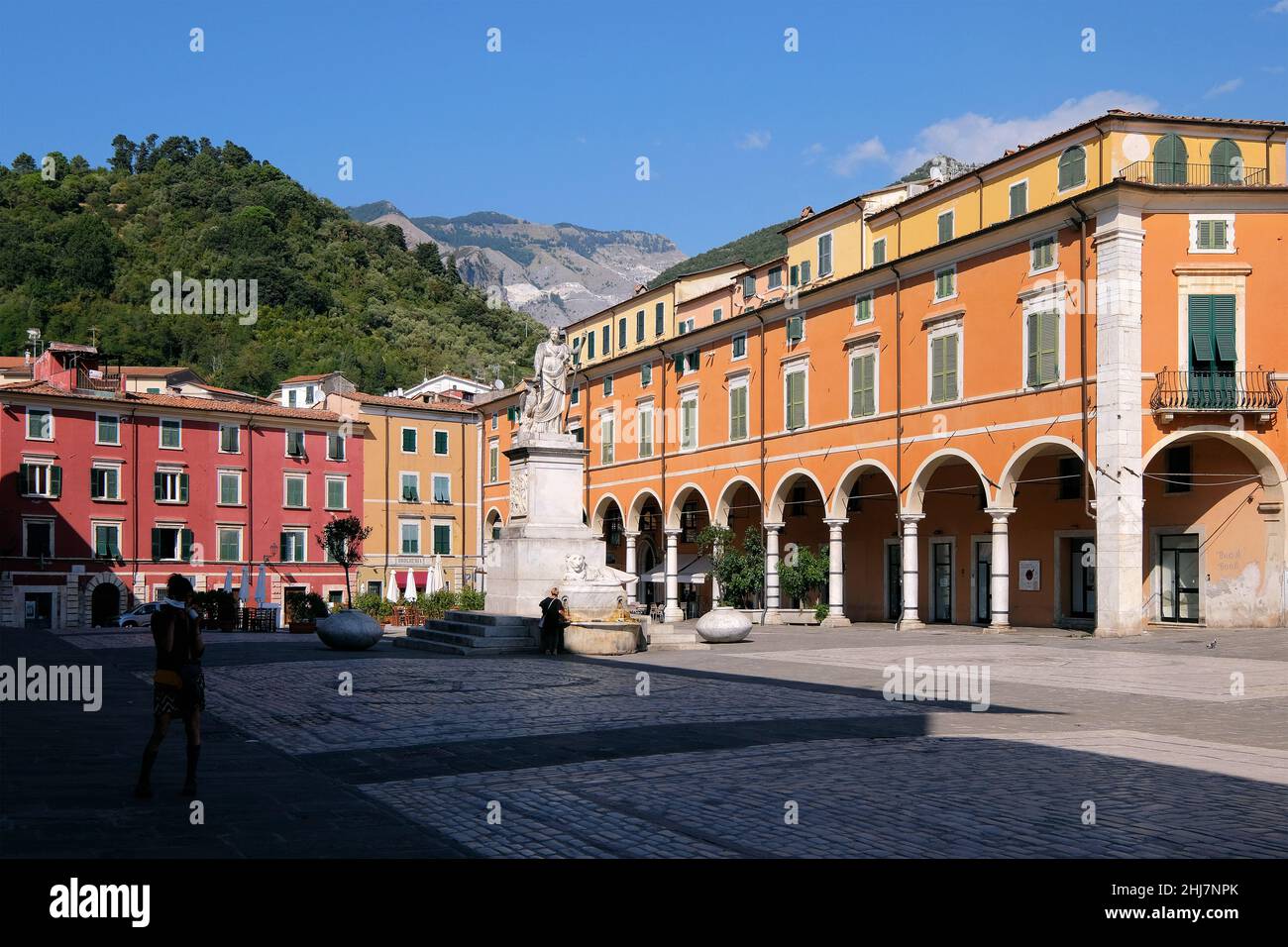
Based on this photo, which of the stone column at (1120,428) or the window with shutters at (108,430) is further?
the window with shutters at (108,430)

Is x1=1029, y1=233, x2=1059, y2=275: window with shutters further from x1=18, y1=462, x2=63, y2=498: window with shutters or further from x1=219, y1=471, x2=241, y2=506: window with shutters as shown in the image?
x1=18, y1=462, x2=63, y2=498: window with shutters

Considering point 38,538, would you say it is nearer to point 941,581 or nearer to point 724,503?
point 724,503

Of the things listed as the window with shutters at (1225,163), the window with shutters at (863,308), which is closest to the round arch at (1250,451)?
the window with shutters at (1225,163)

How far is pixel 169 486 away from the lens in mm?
57562

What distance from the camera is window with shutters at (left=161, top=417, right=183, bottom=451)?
57438mm

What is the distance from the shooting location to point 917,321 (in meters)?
36.4

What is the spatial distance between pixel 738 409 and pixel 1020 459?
1486 centimetres

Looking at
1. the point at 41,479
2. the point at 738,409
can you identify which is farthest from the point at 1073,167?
the point at 41,479

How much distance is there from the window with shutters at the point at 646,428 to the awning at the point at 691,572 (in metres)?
4.98

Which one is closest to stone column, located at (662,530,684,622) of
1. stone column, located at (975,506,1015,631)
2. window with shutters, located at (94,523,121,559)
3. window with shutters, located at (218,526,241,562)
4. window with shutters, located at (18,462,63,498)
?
stone column, located at (975,506,1015,631)

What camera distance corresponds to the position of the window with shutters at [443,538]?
67.4 m

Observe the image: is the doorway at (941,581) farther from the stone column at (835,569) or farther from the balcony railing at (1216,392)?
the balcony railing at (1216,392)
